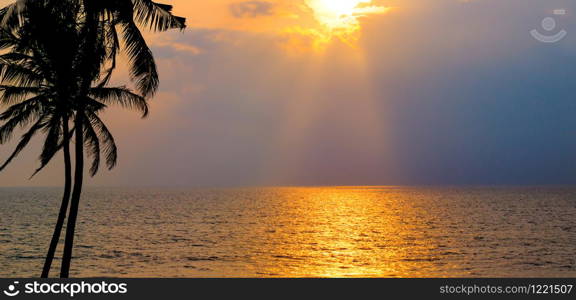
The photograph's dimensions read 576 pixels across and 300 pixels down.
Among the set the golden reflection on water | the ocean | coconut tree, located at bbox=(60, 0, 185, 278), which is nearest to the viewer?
coconut tree, located at bbox=(60, 0, 185, 278)

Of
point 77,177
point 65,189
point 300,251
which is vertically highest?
point 77,177

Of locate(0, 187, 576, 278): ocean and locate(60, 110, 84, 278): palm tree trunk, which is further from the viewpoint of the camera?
locate(0, 187, 576, 278): ocean

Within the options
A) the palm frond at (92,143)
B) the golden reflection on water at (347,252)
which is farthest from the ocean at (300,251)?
the palm frond at (92,143)

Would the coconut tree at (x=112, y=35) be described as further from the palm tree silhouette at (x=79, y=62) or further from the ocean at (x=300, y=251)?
the ocean at (x=300, y=251)

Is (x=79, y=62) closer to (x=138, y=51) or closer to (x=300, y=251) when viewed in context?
(x=138, y=51)

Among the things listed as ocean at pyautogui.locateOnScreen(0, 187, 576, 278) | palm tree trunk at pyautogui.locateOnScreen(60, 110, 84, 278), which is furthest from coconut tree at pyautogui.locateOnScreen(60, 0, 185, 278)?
ocean at pyautogui.locateOnScreen(0, 187, 576, 278)

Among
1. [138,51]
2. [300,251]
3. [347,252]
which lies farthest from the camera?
[300,251]

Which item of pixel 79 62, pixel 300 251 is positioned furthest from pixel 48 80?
pixel 300 251

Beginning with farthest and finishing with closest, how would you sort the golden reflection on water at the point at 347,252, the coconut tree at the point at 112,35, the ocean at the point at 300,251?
1. the golden reflection on water at the point at 347,252
2. the ocean at the point at 300,251
3. the coconut tree at the point at 112,35

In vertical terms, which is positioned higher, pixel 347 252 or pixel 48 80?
pixel 48 80

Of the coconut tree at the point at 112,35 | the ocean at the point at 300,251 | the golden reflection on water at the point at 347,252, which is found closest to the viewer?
the coconut tree at the point at 112,35

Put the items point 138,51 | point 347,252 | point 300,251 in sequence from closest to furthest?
point 138,51 < point 347,252 < point 300,251

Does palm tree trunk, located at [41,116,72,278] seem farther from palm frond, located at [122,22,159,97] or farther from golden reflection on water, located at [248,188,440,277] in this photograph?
golden reflection on water, located at [248,188,440,277]

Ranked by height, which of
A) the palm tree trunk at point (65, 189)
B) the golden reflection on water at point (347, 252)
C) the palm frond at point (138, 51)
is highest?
the palm frond at point (138, 51)
